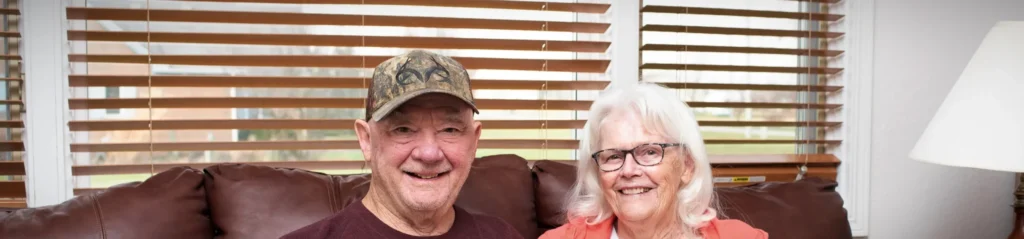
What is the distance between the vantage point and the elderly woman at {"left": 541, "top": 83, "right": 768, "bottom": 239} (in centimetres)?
156

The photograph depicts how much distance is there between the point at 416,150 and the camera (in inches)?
46.7

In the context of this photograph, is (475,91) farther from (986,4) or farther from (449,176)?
(986,4)

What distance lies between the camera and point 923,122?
2580 mm

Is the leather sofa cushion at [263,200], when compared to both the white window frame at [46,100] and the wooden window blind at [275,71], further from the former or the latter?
the white window frame at [46,100]

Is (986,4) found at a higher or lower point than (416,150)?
higher

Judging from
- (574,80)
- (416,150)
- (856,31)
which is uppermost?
(856,31)

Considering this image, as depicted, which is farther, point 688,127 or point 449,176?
point 688,127

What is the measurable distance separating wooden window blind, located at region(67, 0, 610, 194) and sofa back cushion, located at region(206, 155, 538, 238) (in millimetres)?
370

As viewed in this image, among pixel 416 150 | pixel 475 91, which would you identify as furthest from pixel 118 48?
pixel 416 150

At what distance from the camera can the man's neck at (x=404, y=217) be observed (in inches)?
49.5

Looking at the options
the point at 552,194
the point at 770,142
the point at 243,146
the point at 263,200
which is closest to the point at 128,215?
the point at 263,200

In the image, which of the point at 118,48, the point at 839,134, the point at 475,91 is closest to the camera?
the point at 118,48

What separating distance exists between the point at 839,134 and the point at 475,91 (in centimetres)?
153

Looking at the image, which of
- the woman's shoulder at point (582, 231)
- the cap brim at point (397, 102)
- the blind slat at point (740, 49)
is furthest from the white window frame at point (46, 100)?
the blind slat at point (740, 49)
